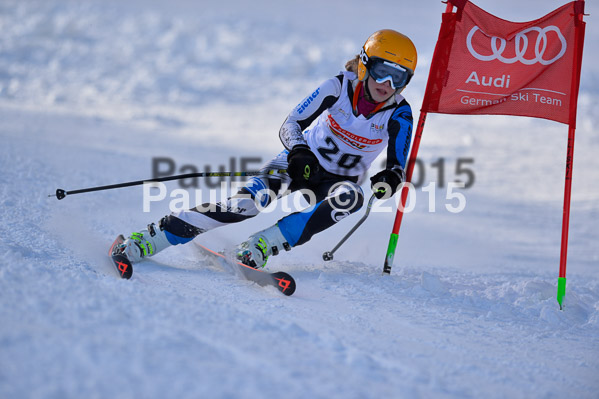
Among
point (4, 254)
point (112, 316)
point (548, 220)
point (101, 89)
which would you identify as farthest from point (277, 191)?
point (101, 89)

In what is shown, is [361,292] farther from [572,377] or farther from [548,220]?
[548,220]

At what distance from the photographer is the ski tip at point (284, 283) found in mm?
3016

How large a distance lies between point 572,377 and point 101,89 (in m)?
19.9

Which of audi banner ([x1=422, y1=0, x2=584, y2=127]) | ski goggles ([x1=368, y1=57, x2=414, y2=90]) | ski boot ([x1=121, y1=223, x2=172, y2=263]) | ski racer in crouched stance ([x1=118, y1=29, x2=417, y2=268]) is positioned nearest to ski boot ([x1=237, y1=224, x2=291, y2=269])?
ski racer in crouched stance ([x1=118, y1=29, x2=417, y2=268])

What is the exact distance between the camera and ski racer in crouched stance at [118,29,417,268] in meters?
3.44

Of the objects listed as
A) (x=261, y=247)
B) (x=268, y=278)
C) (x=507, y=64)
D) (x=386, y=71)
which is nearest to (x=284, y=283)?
(x=268, y=278)

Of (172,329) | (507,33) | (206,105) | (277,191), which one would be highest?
(206,105)

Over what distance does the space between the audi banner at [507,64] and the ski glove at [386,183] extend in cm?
72

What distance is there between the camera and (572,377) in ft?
7.26

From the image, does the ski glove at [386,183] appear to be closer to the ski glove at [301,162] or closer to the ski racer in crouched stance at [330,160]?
the ski racer in crouched stance at [330,160]

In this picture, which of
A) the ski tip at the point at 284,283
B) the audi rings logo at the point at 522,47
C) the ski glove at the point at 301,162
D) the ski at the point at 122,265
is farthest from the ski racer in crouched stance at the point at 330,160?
the audi rings logo at the point at 522,47

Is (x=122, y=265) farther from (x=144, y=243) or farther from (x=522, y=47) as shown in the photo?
(x=522, y=47)

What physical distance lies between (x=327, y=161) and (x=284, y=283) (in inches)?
44.5

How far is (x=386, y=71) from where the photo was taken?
11.4ft
